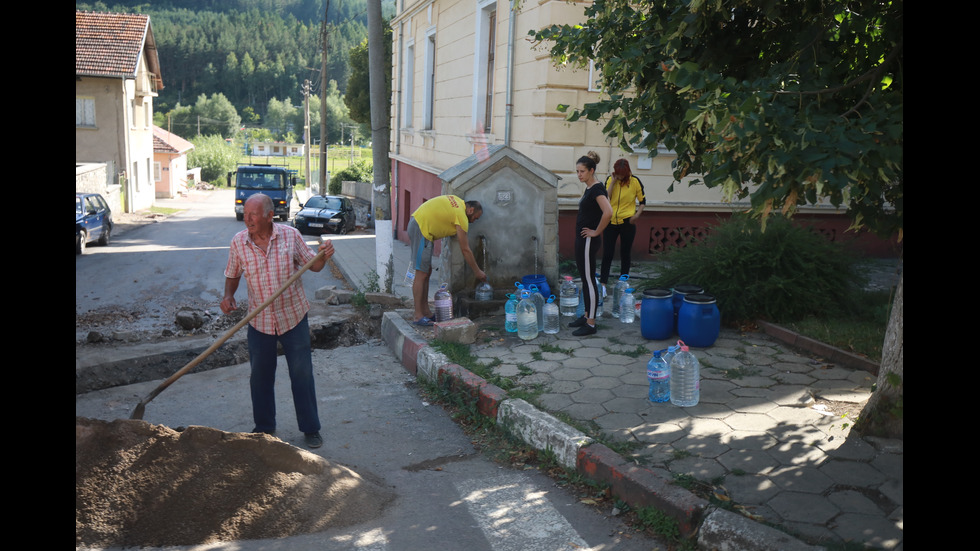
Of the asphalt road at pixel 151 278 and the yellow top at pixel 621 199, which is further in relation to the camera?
the asphalt road at pixel 151 278

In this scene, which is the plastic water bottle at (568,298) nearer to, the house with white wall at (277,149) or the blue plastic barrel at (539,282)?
the blue plastic barrel at (539,282)

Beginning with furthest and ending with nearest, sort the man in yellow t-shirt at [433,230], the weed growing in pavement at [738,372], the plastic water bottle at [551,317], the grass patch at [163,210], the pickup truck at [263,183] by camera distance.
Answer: the grass patch at [163,210] < the pickup truck at [263,183] < the man in yellow t-shirt at [433,230] < the plastic water bottle at [551,317] < the weed growing in pavement at [738,372]

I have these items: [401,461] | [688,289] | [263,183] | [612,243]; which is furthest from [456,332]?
[263,183]

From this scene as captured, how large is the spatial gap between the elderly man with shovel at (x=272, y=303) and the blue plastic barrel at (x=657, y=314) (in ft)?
10.7

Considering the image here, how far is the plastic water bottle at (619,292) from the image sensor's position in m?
8.10

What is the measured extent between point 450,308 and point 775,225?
3.58 meters

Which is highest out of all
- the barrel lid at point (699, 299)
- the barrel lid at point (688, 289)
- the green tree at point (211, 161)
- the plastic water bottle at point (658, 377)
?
the green tree at point (211, 161)

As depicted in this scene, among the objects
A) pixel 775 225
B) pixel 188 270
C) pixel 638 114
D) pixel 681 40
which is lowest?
pixel 188 270

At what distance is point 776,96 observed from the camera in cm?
390

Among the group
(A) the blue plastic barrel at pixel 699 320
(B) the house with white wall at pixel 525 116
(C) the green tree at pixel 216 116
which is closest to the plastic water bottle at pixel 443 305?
(B) the house with white wall at pixel 525 116

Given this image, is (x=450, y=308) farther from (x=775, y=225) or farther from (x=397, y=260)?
(x=397, y=260)

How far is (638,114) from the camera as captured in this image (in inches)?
203

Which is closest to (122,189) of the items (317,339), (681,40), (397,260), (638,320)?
(397,260)

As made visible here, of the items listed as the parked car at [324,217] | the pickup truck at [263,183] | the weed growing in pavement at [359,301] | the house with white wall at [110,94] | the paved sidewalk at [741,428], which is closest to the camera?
the paved sidewalk at [741,428]
